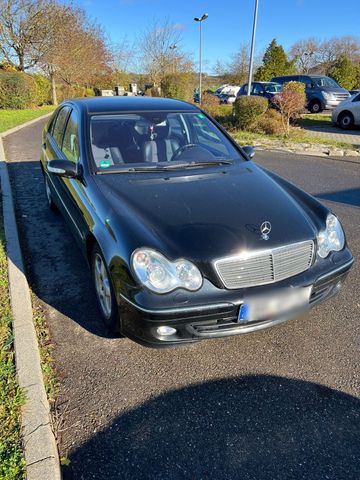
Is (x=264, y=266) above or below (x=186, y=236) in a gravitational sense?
below

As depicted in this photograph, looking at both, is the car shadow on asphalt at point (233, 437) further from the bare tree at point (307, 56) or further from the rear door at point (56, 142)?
the bare tree at point (307, 56)

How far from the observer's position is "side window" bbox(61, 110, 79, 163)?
326cm

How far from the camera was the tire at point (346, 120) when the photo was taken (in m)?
13.0

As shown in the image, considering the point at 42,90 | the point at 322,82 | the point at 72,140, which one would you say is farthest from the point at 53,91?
the point at 72,140

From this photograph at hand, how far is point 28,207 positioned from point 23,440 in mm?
4002

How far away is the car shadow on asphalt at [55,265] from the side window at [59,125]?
3.60ft

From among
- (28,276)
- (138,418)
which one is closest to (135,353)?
(138,418)

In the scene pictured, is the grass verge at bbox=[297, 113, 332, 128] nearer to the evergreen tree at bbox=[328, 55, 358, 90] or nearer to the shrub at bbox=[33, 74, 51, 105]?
the shrub at bbox=[33, 74, 51, 105]

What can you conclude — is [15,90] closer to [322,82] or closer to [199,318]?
[322,82]

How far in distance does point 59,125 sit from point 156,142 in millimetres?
1494

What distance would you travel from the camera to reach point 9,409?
200 centimetres

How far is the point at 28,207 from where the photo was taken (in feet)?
17.2

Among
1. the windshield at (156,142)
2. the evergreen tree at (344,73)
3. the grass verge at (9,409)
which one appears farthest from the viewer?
the evergreen tree at (344,73)

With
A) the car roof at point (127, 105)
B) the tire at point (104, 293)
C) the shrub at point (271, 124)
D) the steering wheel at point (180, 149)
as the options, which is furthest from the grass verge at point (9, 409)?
the shrub at point (271, 124)
